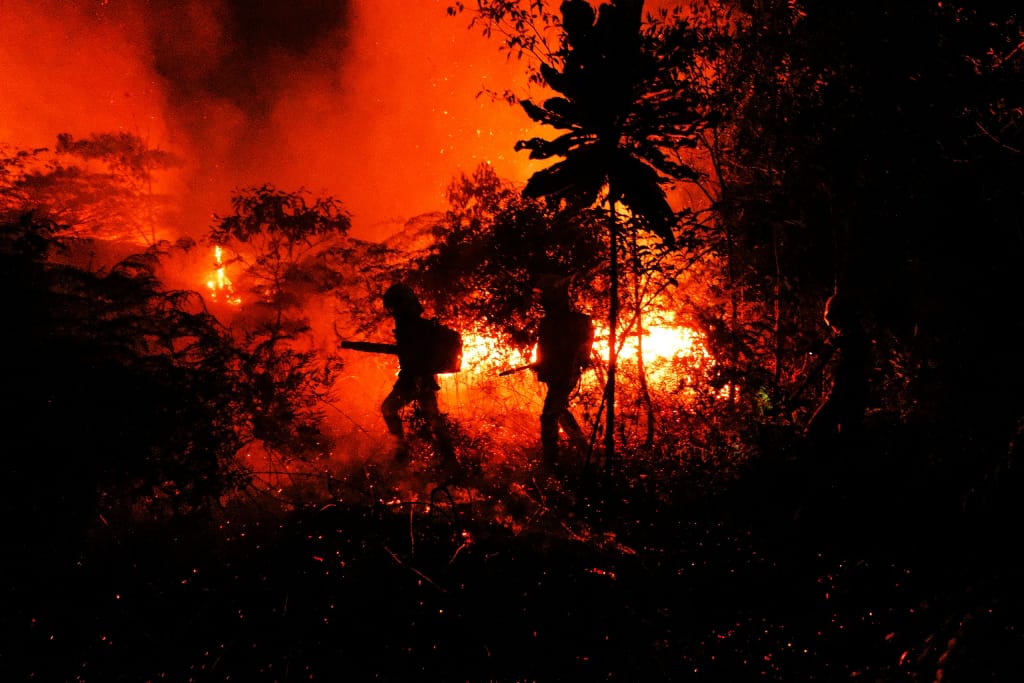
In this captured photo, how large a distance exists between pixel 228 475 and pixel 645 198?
16.8ft

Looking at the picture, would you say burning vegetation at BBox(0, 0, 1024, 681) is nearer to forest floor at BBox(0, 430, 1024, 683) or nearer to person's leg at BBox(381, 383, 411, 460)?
forest floor at BBox(0, 430, 1024, 683)

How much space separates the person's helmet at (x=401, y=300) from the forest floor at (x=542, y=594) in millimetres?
3028

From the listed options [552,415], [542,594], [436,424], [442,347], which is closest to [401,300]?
[442,347]

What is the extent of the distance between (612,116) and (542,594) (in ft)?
15.2

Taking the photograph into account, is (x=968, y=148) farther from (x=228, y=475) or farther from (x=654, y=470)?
(x=228, y=475)

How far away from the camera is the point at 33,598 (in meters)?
3.88

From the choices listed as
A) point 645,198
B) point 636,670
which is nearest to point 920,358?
point 645,198

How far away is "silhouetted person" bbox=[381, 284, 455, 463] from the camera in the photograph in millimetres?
7438

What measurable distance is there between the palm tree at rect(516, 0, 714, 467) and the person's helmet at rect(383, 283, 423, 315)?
3071mm

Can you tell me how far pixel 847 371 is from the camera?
486cm

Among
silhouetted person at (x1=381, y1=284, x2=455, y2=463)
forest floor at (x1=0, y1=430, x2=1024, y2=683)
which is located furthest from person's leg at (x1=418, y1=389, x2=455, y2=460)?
forest floor at (x1=0, y1=430, x2=1024, y2=683)

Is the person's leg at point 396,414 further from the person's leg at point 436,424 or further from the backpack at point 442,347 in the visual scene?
the backpack at point 442,347

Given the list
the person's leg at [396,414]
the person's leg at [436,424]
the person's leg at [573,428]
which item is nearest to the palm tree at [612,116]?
the person's leg at [573,428]

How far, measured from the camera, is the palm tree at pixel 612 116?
4.77 meters
